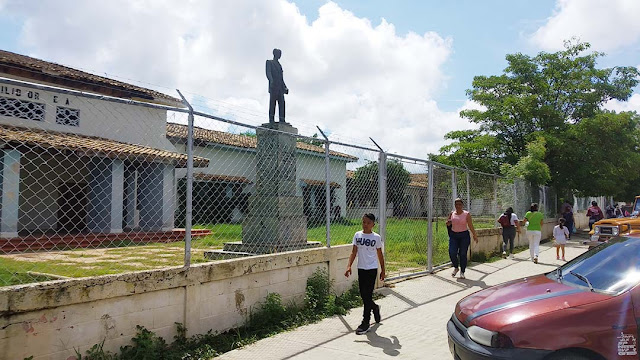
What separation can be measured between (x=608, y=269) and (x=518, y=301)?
97 centimetres

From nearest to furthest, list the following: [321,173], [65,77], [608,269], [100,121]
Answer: [608,269], [321,173], [100,121], [65,77]

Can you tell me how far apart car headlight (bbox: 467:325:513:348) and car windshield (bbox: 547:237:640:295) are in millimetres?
978

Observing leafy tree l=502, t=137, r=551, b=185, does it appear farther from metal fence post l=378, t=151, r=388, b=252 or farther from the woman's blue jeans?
metal fence post l=378, t=151, r=388, b=252

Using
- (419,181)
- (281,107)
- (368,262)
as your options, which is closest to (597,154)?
(419,181)

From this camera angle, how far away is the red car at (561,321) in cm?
331

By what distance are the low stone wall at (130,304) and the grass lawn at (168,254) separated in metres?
2.32

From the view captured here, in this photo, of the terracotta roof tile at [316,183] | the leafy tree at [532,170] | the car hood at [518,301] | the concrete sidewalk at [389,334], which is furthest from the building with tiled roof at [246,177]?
the leafy tree at [532,170]

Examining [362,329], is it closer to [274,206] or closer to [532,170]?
[274,206]

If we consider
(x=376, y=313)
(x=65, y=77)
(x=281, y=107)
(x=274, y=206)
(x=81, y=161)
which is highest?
(x=65, y=77)

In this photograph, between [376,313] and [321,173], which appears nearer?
[376,313]

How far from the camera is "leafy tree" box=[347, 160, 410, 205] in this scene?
8086mm

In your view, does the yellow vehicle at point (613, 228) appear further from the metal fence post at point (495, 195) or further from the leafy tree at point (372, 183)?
the leafy tree at point (372, 183)

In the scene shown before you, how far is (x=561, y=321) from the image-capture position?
11.0ft

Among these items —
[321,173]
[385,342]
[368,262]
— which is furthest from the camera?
[321,173]
